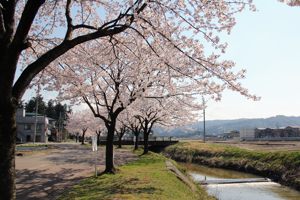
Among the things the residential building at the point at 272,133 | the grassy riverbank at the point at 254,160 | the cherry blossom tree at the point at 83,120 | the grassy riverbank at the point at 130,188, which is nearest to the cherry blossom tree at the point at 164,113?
the grassy riverbank at the point at 254,160

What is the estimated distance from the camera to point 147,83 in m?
19.5

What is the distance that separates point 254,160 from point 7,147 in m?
30.0

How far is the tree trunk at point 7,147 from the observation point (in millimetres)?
6207

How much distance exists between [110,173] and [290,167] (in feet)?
50.4

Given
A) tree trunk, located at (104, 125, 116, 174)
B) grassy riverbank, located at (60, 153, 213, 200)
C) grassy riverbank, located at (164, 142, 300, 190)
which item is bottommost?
grassy riverbank, located at (164, 142, 300, 190)

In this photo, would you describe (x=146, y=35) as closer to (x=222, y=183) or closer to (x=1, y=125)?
(x=1, y=125)

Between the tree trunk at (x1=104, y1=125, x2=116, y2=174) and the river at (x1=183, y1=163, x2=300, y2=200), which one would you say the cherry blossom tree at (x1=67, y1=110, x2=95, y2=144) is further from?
the tree trunk at (x1=104, y1=125, x2=116, y2=174)

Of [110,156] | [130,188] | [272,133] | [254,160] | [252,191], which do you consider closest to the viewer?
[130,188]

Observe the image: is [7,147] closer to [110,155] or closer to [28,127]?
[110,155]

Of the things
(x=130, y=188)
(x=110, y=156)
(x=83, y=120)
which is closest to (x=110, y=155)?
(x=110, y=156)

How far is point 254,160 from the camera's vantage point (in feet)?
109

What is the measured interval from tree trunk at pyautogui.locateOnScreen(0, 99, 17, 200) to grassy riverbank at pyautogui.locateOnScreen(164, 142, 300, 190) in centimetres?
2074

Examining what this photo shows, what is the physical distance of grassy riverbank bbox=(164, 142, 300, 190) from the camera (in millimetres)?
26016

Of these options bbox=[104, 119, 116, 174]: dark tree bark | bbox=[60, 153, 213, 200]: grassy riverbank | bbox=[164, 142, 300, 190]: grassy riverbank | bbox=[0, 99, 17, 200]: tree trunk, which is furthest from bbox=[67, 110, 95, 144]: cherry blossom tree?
bbox=[0, 99, 17, 200]: tree trunk
